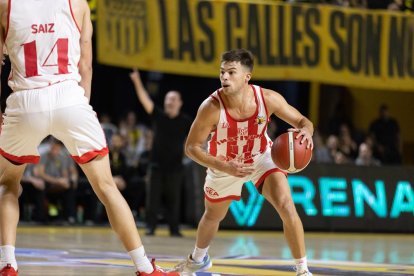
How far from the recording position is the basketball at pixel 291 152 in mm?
7594

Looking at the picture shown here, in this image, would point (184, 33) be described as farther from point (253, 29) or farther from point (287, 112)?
point (287, 112)

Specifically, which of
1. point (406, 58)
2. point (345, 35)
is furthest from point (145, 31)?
point (406, 58)

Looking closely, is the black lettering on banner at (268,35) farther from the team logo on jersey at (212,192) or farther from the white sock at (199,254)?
the team logo on jersey at (212,192)

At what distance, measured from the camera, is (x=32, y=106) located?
6445mm

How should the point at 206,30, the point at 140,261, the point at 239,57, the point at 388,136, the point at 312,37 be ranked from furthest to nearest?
the point at 388,136
the point at 312,37
the point at 206,30
the point at 239,57
the point at 140,261

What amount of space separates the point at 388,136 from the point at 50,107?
1406cm

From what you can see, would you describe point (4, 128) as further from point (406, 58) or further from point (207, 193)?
point (406, 58)

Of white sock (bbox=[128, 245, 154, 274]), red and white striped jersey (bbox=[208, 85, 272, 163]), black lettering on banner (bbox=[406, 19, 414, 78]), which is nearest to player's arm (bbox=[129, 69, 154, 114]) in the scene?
red and white striped jersey (bbox=[208, 85, 272, 163])

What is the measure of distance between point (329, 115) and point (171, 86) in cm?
362

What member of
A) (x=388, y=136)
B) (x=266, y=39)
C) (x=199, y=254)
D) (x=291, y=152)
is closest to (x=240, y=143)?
(x=291, y=152)

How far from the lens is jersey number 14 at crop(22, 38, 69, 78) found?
654 cm

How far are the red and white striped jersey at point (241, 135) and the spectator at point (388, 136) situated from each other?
38.8 ft

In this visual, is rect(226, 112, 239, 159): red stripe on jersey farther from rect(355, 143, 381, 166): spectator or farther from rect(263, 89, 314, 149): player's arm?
rect(355, 143, 381, 166): spectator

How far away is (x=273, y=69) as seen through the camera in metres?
17.5
